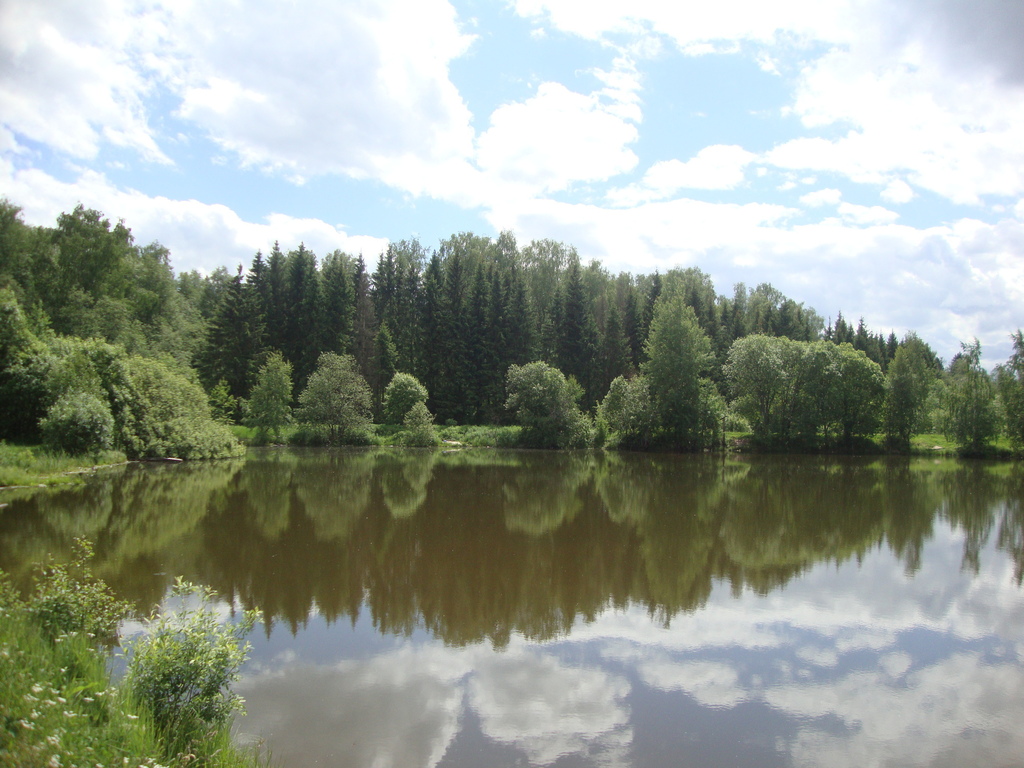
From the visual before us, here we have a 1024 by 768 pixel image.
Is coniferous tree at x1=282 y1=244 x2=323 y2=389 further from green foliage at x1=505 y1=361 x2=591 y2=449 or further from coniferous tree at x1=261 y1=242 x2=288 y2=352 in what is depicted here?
green foliage at x1=505 y1=361 x2=591 y2=449

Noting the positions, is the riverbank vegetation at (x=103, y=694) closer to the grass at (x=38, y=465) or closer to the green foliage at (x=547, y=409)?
the grass at (x=38, y=465)

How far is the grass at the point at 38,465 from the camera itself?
63.2 ft

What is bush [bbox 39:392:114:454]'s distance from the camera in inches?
936

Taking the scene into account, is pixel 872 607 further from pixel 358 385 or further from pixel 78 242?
pixel 78 242

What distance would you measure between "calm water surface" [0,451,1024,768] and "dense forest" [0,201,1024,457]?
412 inches

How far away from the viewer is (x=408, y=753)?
5.39 meters

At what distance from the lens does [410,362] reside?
175 ft

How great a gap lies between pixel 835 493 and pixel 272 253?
49.2 metres

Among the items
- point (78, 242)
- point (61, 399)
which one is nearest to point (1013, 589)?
point (61, 399)

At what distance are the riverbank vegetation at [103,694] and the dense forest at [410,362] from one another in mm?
23096

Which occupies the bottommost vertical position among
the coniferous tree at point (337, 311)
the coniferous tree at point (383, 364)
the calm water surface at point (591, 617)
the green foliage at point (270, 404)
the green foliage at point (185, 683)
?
the calm water surface at point (591, 617)

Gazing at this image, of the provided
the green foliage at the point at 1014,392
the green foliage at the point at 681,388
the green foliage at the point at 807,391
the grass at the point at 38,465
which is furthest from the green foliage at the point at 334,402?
the green foliage at the point at 1014,392

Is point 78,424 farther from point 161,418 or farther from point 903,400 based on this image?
point 903,400

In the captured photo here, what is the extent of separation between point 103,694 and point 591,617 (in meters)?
6.28
